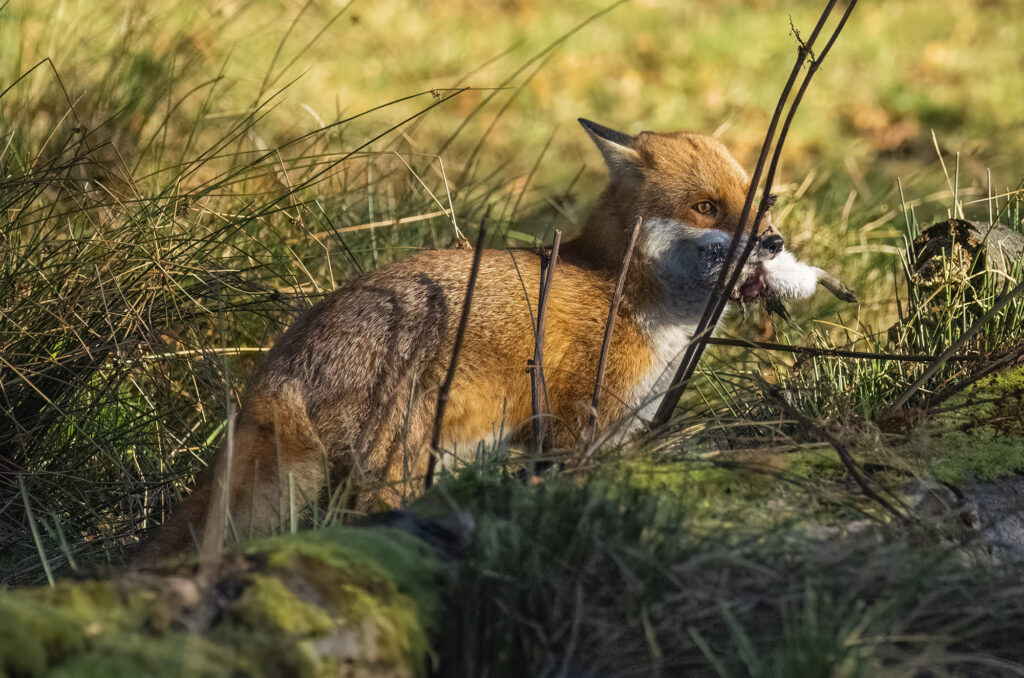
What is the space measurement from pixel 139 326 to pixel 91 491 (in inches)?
28.1

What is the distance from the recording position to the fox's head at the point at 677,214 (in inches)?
159

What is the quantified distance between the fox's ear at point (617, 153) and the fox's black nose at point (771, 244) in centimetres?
70

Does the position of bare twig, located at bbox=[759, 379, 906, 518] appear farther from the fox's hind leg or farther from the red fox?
the fox's hind leg

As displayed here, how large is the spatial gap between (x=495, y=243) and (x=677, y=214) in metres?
1.70

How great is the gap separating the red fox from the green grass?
0.29 m

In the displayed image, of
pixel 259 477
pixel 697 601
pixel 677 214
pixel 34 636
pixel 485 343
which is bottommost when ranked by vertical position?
pixel 259 477

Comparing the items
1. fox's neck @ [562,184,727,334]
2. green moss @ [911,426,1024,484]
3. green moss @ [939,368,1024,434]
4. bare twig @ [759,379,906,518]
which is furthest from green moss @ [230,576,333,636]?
fox's neck @ [562,184,727,334]

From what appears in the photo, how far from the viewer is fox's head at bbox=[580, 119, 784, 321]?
13.2ft

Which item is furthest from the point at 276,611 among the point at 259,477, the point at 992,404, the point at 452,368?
the point at 992,404

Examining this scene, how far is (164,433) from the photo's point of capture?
4.05 metres

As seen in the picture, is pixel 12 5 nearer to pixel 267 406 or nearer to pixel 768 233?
pixel 267 406

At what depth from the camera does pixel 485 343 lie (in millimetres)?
3631

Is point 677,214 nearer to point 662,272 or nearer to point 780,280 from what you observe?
point 662,272

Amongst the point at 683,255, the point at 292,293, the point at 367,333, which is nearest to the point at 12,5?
the point at 292,293
